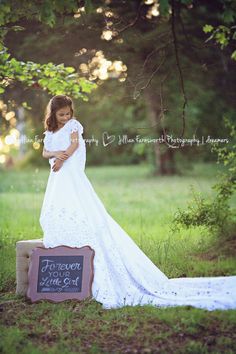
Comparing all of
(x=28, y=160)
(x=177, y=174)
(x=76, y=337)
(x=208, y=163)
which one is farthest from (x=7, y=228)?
(x=28, y=160)

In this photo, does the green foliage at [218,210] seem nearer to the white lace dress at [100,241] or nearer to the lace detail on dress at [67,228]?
the white lace dress at [100,241]

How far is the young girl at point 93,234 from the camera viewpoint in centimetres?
569

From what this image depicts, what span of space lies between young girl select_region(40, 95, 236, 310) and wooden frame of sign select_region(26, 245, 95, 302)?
9 cm

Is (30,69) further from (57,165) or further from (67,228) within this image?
(67,228)

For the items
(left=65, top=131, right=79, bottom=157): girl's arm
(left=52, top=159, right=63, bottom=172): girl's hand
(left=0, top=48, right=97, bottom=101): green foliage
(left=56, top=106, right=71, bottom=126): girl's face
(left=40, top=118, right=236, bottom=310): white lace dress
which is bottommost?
(left=40, top=118, right=236, bottom=310): white lace dress

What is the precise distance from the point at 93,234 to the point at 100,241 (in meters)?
0.11

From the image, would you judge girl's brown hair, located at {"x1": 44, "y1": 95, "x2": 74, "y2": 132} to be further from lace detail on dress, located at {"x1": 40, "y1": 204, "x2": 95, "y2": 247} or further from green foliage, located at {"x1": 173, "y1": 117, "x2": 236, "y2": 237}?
green foliage, located at {"x1": 173, "y1": 117, "x2": 236, "y2": 237}

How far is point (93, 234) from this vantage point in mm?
5852

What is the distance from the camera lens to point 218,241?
25.2 feet

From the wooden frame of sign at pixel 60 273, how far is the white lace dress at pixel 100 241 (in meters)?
0.09

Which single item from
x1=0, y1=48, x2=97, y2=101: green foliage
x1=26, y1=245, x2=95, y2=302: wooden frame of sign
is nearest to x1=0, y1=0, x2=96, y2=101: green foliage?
x1=0, y1=48, x2=97, y2=101: green foliage

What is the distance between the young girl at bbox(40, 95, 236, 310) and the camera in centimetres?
569

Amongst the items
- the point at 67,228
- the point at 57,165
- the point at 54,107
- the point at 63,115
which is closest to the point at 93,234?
the point at 67,228

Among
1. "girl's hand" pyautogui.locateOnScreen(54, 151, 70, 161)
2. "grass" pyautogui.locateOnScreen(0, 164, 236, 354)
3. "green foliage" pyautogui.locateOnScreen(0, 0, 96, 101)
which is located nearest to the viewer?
"grass" pyautogui.locateOnScreen(0, 164, 236, 354)
